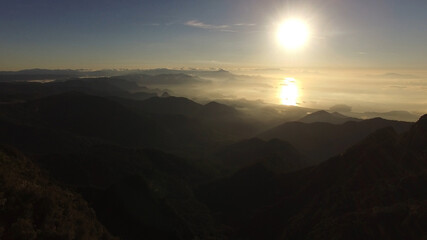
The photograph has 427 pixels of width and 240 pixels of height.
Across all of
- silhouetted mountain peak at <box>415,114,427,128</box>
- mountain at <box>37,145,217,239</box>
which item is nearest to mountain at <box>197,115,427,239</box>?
silhouetted mountain peak at <box>415,114,427,128</box>

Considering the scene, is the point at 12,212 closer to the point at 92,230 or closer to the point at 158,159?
the point at 92,230

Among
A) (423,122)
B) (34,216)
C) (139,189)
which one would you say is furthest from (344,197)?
(34,216)

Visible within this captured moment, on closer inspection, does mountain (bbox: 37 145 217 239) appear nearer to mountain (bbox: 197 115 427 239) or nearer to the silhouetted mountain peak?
mountain (bbox: 197 115 427 239)

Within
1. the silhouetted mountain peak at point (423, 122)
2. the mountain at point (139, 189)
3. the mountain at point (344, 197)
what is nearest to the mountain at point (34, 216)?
the mountain at point (139, 189)

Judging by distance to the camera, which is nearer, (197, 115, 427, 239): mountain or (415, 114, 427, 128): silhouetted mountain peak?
(197, 115, 427, 239): mountain

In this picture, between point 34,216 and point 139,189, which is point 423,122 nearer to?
point 139,189

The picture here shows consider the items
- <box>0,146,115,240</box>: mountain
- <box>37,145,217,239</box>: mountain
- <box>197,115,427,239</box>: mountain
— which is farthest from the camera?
<box>37,145,217,239</box>: mountain

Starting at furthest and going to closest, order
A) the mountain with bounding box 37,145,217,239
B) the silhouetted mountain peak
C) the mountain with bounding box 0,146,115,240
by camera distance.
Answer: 1. the silhouetted mountain peak
2. the mountain with bounding box 37,145,217,239
3. the mountain with bounding box 0,146,115,240

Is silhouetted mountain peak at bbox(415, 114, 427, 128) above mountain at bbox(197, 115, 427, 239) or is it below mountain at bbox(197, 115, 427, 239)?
above

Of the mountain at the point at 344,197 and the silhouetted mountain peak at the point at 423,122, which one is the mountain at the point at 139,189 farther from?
the silhouetted mountain peak at the point at 423,122
